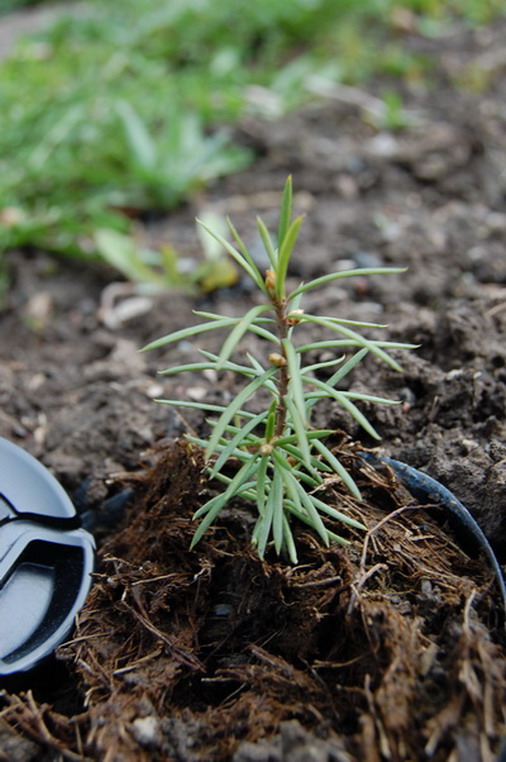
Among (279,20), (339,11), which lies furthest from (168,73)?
(339,11)

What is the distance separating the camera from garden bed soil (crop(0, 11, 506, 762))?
129 cm

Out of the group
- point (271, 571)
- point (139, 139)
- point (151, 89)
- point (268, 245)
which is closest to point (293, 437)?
point (271, 571)

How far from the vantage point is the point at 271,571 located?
150 centimetres

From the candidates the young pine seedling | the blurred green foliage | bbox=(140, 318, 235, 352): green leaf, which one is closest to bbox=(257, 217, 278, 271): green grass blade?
the young pine seedling

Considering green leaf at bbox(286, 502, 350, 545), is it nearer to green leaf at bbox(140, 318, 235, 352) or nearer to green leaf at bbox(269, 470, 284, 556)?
green leaf at bbox(269, 470, 284, 556)

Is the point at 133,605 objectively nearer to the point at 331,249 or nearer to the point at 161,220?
the point at 331,249

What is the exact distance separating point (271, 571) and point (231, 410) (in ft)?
1.29

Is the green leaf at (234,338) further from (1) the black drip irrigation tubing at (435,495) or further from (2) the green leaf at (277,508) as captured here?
(1) the black drip irrigation tubing at (435,495)

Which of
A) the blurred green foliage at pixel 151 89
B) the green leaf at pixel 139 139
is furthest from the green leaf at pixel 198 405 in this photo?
the green leaf at pixel 139 139

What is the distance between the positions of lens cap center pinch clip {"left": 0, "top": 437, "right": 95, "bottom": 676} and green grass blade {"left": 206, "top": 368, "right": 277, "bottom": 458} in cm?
58

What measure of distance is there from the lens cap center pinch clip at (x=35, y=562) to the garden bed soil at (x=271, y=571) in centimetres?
6

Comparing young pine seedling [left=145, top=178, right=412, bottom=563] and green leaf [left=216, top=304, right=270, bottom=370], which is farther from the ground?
green leaf [left=216, top=304, right=270, bottom=370]

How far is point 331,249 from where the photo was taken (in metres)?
3.23

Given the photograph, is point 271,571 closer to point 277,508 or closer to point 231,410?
point 277,508
